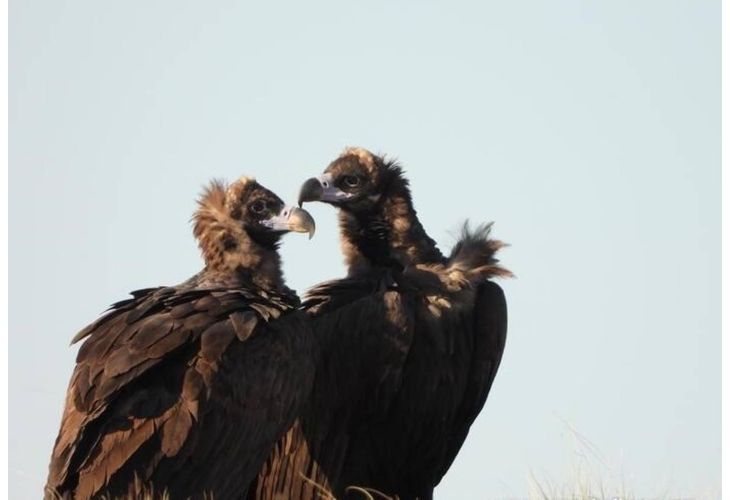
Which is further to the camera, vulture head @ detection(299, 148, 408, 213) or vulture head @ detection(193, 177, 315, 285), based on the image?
vulture head @ detection(299, 148, 408, 213)

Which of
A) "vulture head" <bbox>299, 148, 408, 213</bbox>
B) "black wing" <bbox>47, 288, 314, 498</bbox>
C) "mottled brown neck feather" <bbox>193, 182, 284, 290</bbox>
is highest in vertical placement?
"vulture head" <bbox>299, 148, 408, 213</bbox>

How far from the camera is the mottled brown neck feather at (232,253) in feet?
67.3

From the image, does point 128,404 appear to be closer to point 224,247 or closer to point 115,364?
point 115,364

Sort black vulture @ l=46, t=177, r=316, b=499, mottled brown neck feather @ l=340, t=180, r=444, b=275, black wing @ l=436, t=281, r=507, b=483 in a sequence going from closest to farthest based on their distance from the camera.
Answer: black vulture @ l=46, t=177, r=316, b=499
black wing @ l=436, t=281, r=507, b=483
mottled brown neck feather @ l=340, t=180, r=444, b=275

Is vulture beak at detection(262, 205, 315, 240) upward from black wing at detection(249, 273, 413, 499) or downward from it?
upward

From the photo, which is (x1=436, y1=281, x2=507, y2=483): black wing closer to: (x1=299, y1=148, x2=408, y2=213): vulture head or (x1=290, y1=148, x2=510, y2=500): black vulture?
(x1=290, y1=148, x2=510, y2=500): black vulture

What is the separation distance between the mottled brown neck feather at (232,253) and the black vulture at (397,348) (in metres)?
0.35

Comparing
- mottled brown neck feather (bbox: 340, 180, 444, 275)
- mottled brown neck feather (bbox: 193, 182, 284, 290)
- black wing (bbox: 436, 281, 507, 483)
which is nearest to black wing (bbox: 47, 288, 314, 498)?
mottled brown neck feather (bbox: 193, 182, 284, 290)

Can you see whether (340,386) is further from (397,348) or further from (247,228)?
(247,228)

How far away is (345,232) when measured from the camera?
2123 centimetres

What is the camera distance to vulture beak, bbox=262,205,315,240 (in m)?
20.5

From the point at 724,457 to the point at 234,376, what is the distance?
295cm

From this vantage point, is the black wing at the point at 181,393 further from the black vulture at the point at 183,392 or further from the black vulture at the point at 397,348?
the black vulture at the point at 397,348

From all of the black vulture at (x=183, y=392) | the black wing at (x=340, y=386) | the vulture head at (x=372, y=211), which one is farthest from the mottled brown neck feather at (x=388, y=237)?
the black vulture at (x=183, y=392)
